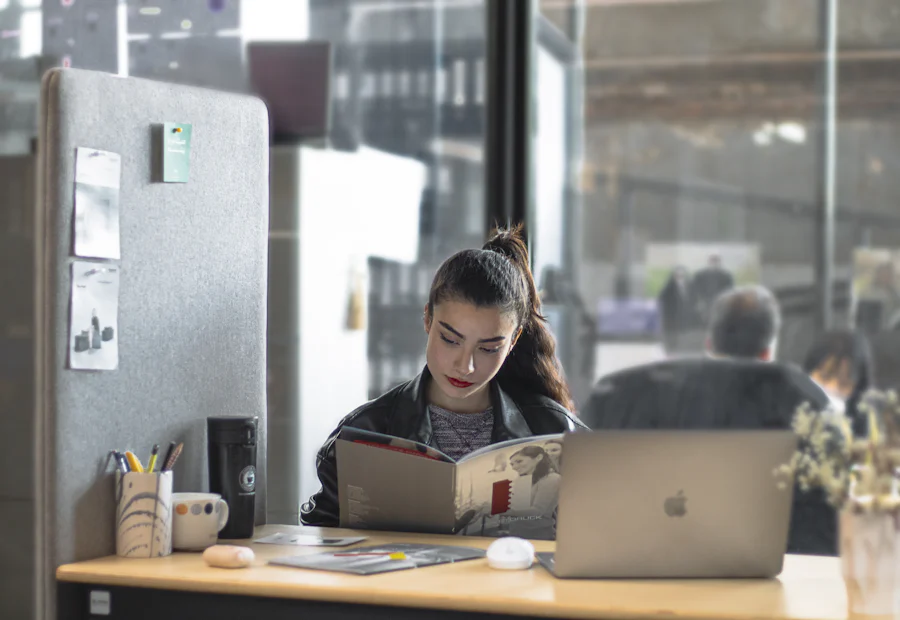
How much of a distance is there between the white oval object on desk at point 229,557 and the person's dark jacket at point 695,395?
5.76ft

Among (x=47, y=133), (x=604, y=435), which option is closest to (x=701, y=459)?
(x=604, y=435)

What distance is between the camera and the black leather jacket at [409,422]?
2.20 m

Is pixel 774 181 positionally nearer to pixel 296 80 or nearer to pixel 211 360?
pixel 296 80

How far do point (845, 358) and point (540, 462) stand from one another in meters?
1.81

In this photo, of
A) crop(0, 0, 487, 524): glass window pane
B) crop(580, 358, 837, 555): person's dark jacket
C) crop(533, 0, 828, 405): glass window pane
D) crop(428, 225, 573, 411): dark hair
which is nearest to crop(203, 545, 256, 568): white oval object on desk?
crop(428, 225, 573, 411): dark hair

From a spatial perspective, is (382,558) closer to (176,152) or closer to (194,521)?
(194,521)

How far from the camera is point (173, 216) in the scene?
1998 mm

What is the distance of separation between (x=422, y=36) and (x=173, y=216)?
1686 millimetres

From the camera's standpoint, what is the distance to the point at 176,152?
1.99 m

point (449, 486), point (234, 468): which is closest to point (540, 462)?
point (449, 486)

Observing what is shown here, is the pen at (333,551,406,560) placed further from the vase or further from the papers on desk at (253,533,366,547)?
the vase

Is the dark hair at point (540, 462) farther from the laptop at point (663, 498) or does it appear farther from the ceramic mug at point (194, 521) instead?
the ceramic mug at point (194, 521)

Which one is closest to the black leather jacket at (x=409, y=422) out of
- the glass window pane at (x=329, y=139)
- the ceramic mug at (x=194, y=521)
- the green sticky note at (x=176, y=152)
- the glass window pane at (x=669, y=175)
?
the ceramic mug at (x=194, y=521)

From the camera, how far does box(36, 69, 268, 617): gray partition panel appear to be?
70.1 inches
